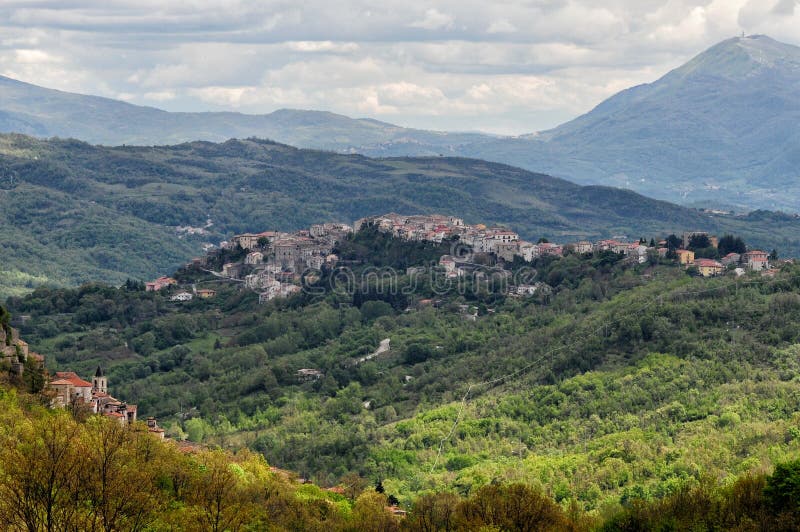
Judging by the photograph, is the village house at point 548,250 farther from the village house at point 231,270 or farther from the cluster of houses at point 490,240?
the village house at point 231,270

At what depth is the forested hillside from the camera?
40906mm

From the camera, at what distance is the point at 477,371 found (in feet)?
201

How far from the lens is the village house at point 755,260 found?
241 feet

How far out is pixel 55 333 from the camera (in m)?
84.1

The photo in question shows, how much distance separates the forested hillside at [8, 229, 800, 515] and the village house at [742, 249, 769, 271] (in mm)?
5097

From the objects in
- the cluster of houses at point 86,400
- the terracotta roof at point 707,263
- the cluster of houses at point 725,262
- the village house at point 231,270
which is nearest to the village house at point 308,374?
the cluster of houses at point 86,400

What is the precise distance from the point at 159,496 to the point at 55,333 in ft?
197

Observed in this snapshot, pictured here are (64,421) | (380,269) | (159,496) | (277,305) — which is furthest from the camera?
(380,269)

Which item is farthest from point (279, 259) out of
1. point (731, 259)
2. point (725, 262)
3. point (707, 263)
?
point (731, 259)

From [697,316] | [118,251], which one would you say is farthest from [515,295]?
[118,251]

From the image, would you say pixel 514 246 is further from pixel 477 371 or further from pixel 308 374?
pixel 477 371

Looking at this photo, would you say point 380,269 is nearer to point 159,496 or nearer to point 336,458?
point 336,458

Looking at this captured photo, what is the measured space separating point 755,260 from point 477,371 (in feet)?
82.2

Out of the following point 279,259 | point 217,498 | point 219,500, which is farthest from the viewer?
point 279,259
